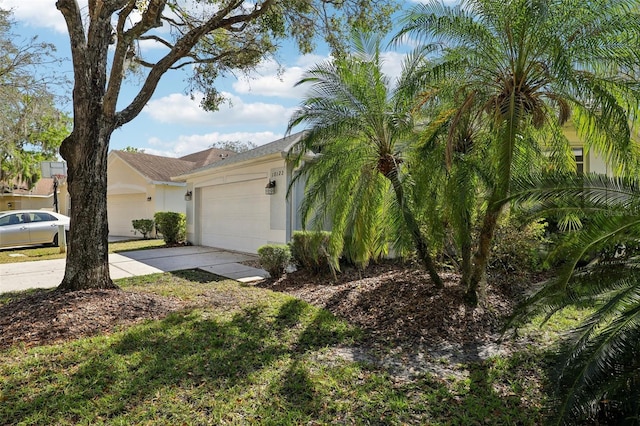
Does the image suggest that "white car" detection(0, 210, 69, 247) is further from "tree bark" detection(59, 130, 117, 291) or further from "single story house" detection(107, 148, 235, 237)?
"tree bark" detection(59, 130, 117, 291)

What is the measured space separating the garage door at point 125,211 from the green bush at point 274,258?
13.8 metres

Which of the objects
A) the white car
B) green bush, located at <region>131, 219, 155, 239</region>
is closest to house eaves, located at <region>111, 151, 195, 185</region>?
green bush, located at <region>131, 219, 155, 239</region>

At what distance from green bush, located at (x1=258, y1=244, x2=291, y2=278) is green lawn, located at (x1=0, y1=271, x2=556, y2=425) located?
3471 millimetres

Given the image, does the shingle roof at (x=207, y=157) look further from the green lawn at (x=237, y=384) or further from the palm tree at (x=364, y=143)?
the green lawn at (x=237, y=384)

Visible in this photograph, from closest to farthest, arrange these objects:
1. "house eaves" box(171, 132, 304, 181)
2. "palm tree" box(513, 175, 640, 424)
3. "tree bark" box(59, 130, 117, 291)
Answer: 1. "palm tree" box(513, 175, 640, 424)
2. "tree bark" box(59, 130, 117, 291)
3. "house eaves" box(171, 132, 304, 181)

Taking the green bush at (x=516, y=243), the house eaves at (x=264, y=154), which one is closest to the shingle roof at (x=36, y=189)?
the house eaves at (x=264, y=154)

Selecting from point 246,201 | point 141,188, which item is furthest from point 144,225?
point 246,201

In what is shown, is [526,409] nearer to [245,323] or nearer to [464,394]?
[464,394]

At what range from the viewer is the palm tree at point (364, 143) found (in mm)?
6426

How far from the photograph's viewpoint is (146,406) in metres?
3.58

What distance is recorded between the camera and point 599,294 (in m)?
3.76

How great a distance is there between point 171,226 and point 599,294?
15.3 m

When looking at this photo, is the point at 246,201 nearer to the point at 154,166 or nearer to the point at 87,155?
the point at 87,155

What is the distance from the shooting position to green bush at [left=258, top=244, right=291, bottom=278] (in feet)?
29.7
